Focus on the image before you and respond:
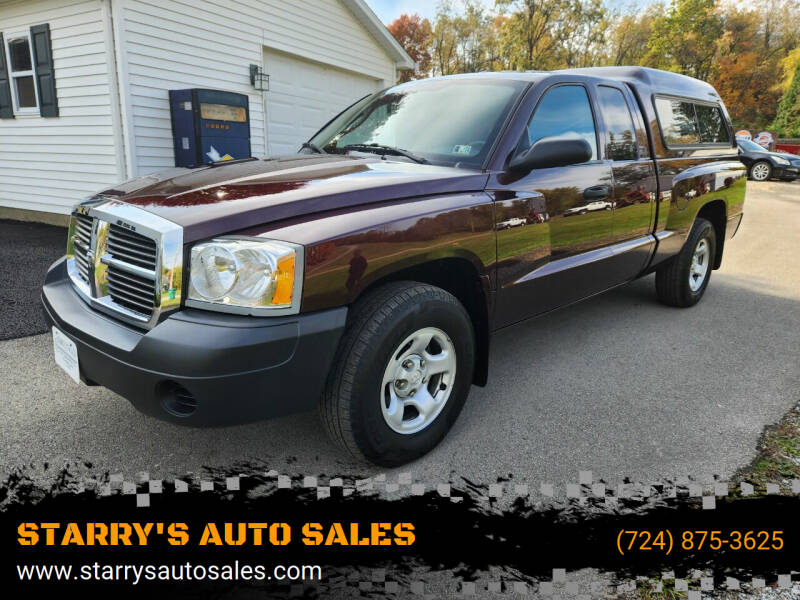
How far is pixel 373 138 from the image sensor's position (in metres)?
3.35

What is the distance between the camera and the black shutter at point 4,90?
8664mm

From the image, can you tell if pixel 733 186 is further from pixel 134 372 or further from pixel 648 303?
pixel 134 372

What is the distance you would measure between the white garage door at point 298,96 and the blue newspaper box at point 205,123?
5.91 feet

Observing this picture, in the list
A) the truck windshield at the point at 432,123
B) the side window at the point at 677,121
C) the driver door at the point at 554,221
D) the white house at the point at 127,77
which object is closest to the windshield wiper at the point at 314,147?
the truck windshield at the point at 432,123

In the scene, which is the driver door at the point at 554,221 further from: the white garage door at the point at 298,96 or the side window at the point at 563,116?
the white garage door at the point at 298,96

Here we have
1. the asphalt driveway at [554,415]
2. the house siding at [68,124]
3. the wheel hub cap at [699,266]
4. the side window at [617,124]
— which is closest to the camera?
the asphalt driveway at [554,415]

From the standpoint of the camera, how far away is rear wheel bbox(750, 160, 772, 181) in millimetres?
20980

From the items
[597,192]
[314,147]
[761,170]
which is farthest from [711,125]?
[761,170]

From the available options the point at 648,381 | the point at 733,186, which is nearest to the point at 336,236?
the point at 648,381

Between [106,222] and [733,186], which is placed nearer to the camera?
[106,222]

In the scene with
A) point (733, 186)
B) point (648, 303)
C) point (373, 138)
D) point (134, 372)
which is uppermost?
point (373, 138)

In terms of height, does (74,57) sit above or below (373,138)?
above

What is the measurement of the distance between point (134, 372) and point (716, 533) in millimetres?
2268

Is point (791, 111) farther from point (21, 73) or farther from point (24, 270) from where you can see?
point (24, 270)
